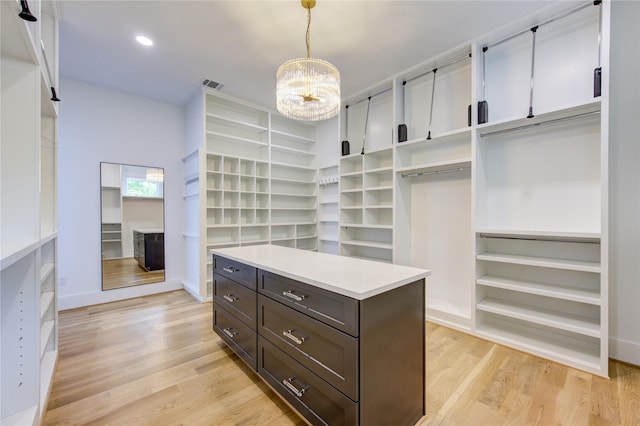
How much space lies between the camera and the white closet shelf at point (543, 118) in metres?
2.12

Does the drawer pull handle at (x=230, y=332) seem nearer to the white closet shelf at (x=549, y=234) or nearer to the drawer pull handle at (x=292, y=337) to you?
the drawer pull handle at (x=292, y=337)

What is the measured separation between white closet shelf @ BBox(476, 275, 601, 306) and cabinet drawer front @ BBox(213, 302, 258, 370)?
7.17 feet

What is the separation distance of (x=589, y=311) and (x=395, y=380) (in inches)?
83.9

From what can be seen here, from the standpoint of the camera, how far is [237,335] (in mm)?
2115

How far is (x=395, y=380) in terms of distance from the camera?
138cm

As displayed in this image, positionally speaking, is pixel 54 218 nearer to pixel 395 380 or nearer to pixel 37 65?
pixel 37 65

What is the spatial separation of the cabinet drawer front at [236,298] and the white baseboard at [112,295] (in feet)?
7.15

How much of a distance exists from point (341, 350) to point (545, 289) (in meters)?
2.10

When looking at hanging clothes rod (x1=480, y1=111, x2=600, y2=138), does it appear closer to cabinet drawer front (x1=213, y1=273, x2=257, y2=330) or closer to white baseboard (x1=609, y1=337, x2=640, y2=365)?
white baseboard (x1=609, y1=337, x2=640, y2=365)

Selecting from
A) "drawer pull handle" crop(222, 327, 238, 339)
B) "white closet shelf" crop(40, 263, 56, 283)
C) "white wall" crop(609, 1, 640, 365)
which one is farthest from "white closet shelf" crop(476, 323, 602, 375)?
"white closet shelf" crop(40, 263, 56, 283)

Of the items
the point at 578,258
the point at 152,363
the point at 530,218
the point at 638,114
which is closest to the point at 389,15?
the point at 638,114

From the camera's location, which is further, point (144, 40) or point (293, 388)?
point (144, 40)

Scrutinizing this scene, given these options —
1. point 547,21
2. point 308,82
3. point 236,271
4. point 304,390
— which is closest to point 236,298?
point 236,271

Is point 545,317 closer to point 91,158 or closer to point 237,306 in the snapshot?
point 237,306
